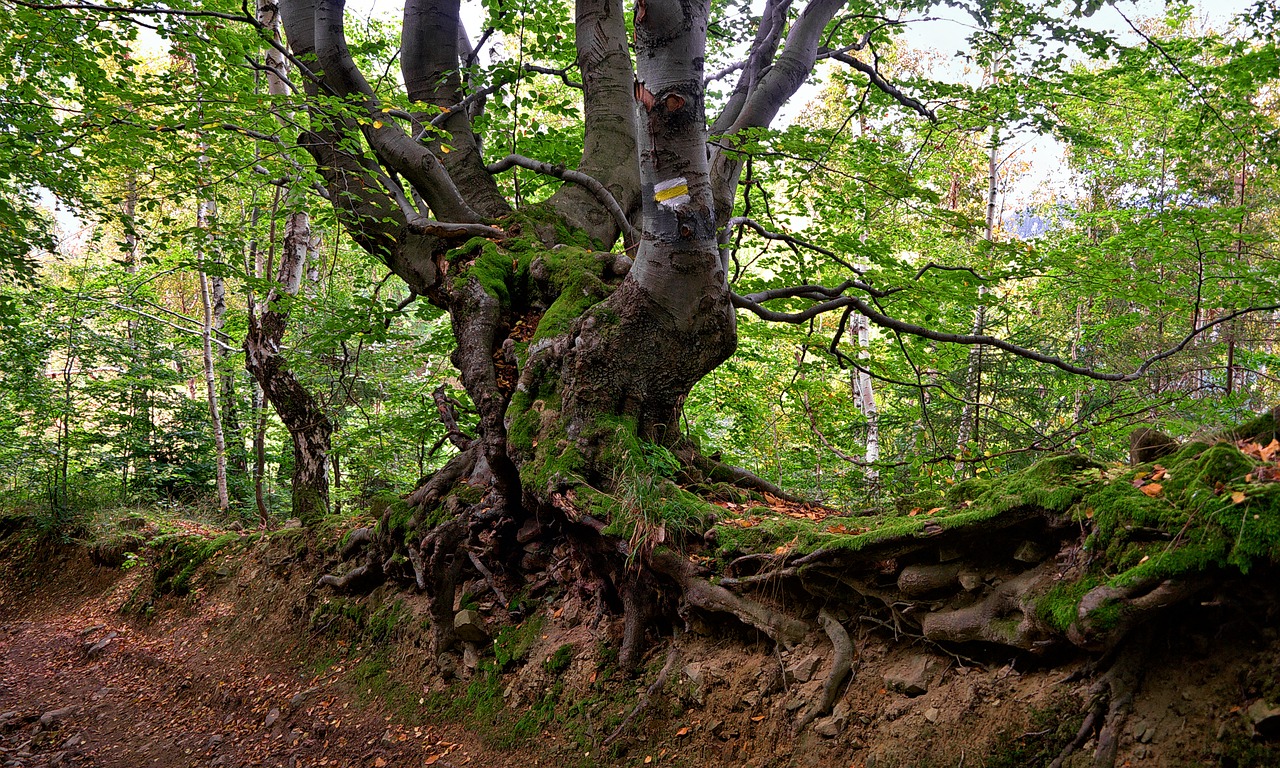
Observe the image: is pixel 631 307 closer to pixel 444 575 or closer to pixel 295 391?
pixel 444 575

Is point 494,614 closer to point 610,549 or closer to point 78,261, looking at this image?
point 610,549

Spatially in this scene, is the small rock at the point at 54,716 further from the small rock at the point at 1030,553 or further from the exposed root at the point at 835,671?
the small rock at the point at 1030,553

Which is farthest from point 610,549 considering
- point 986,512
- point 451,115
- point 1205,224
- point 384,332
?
point 1205,224

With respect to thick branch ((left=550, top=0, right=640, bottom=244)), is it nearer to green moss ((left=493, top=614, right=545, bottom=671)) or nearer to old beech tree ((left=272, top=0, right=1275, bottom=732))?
old beech tree ((left=272, top=0, right=1275, bottom=732))

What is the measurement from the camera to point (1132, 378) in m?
4.68

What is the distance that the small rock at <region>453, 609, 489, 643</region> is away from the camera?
514 cm

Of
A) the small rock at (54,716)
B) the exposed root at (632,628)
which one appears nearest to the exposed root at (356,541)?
the small rock at (54,716)

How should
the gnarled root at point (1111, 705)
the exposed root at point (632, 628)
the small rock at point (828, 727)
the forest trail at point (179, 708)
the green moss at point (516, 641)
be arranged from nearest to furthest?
the gnarled root at point (1111, 705) < the small rock at point (828, 727) < the exposed root at point (632, 628) < the green moss at point (516, 641) < the forest trail at point (179, 708)

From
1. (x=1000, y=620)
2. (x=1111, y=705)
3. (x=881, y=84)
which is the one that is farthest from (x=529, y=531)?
(x=881, y=84)

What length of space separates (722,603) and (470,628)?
2.46 m

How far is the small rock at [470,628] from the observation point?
16.9ft

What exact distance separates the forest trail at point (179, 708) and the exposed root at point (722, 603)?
1823 mm

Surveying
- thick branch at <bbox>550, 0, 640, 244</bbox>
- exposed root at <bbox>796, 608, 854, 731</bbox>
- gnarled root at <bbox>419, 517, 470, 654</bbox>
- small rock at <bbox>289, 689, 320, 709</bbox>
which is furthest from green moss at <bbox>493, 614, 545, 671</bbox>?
thick branch at <bbox>550, 0, 640, 244</bbox>

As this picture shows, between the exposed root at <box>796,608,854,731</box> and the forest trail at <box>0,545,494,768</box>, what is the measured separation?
2.27 meters
